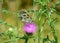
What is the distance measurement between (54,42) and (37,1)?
21cm

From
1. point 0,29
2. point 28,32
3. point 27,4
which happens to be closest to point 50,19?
point 28,32

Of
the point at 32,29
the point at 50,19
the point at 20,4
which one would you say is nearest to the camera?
the point at 50,19

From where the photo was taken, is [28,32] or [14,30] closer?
[28,32]

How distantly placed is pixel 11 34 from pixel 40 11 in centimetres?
28

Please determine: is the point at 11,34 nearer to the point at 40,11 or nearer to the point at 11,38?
the point at 11,38

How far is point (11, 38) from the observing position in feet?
5.02

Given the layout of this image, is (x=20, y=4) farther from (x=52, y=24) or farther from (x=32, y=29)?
(x=52, y=24)

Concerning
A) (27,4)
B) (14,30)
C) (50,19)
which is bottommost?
(27,4)

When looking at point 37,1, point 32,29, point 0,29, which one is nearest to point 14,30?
point 32,29

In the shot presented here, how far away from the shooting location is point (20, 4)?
4.57m

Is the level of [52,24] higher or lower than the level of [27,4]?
higher

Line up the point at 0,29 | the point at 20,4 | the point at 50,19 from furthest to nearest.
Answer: the point at 20,4
the point at 0,29
the point at 50,19

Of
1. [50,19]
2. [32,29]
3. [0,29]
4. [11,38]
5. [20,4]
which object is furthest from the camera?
[20,4]

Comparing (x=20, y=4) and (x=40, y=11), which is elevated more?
(x=40, y=11)
